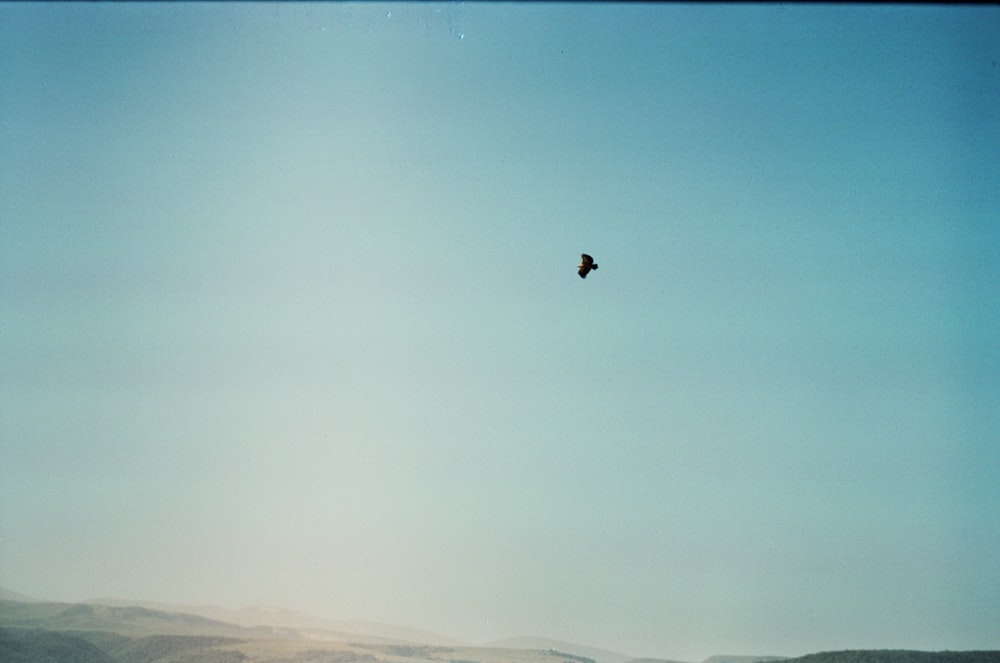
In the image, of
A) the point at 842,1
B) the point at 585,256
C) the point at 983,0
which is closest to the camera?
the point at 983,0

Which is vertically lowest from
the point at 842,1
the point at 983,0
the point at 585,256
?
the point at 983,0

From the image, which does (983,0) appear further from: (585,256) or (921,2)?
(585,256)

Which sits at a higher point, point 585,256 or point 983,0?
point 585,256

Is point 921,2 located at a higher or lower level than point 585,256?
lower

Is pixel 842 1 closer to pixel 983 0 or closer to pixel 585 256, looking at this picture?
pixel 983 0

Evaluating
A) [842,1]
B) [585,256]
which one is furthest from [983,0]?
[585,256]

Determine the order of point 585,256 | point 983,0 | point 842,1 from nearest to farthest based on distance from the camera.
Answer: point 983,0, point 842,1, point 585,256

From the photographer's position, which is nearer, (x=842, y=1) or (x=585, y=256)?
(x=842, y=1)

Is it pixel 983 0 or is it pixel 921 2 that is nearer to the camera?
pixel 983 0

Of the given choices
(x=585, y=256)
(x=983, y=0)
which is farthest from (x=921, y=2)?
(x=585, y=256)
